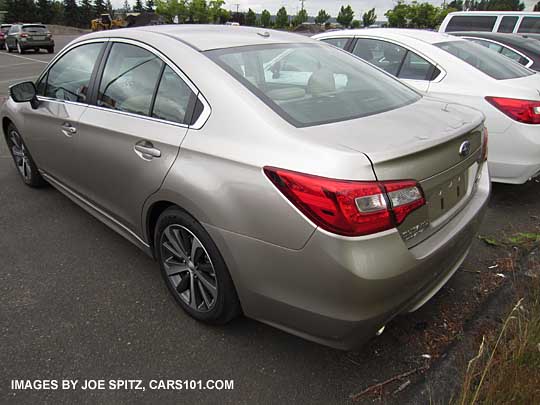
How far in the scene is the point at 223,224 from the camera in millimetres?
2035

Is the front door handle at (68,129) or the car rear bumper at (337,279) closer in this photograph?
the car rear bumper at (337,279)

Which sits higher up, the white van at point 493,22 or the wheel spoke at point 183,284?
the white van at point 493,22

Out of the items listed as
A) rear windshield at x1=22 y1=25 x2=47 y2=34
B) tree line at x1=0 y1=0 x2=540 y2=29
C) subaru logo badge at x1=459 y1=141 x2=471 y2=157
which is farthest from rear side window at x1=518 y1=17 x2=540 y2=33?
tree line at x1=0 y1=0 x2=540 y2=29

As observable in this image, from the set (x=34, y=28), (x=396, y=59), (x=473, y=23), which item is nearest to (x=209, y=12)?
(x=34, y=28)

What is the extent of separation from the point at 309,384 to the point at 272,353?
0.29 m

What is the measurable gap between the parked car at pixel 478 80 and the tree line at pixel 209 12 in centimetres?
5118

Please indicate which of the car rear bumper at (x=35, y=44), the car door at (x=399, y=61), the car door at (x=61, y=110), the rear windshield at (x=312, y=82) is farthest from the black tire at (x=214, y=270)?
the car rear bumper at (x=35, y=44)

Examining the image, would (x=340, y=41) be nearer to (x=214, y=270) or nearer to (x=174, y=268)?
(x=174, y=268)

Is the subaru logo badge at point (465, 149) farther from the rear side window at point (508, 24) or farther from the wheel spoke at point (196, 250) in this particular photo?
the rear side window at point (508, 24)

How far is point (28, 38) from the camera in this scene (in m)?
24.5

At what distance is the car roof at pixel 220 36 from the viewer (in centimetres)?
256

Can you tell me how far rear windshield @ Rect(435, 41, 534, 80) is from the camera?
14.3 feet

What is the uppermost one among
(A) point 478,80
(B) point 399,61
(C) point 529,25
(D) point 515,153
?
(C) point 529,25

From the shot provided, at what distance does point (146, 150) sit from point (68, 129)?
3.74 ft
